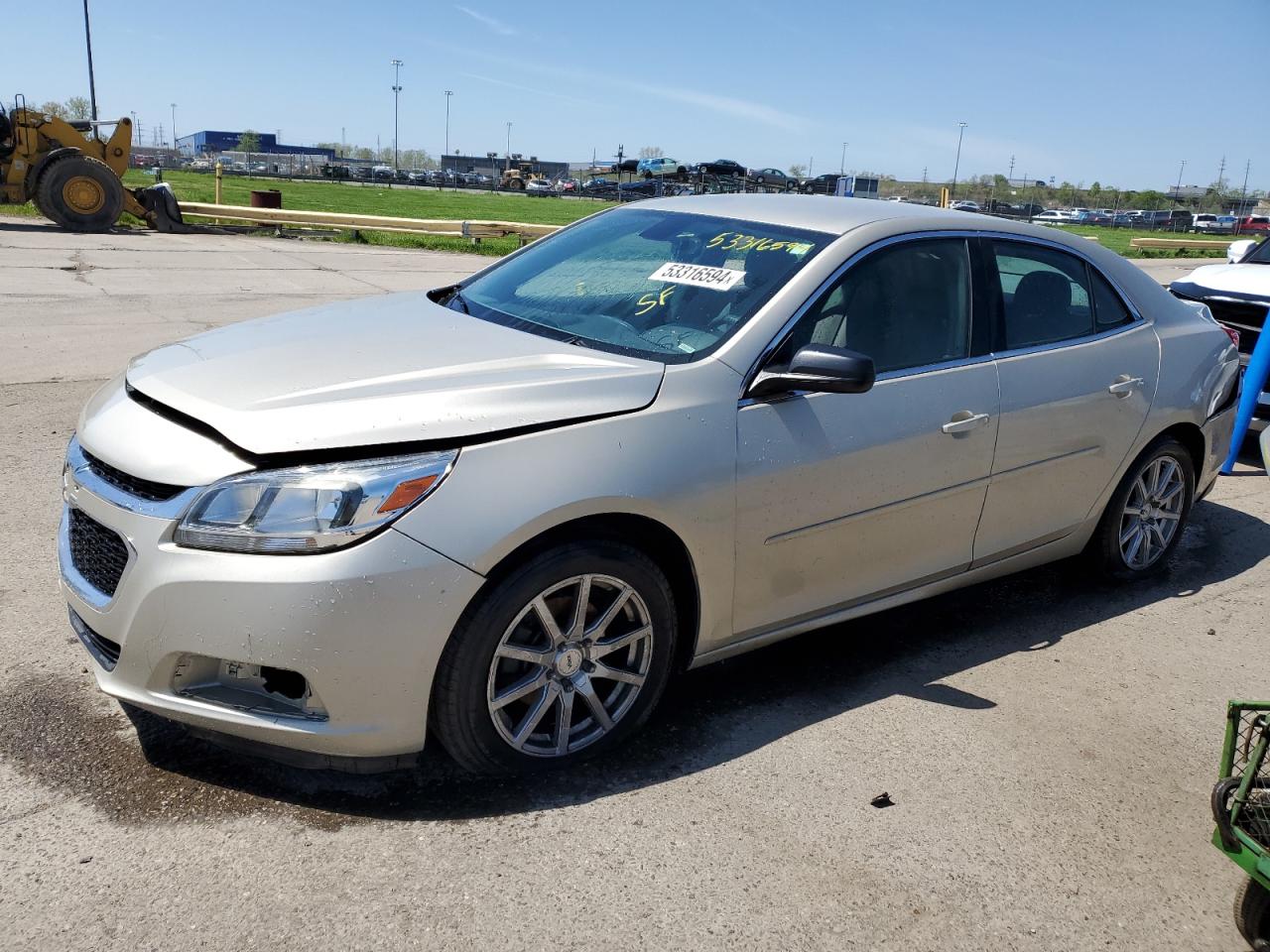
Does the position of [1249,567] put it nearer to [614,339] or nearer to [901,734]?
[901,734]

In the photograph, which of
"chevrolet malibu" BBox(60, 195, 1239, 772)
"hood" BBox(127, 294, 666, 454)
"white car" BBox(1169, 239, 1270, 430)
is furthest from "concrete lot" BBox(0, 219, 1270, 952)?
"white car" BBox(1169, 239, 1270, 430)

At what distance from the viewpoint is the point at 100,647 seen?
3.00 m

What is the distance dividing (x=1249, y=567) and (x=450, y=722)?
4.43 m

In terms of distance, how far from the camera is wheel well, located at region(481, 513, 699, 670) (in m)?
2.93

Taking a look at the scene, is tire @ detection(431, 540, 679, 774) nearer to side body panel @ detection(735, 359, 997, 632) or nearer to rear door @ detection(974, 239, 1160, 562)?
side body panel @ detection(735, 359, 997, 632)

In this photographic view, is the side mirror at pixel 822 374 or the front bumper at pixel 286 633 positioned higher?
the side mirror at pixel 822 374

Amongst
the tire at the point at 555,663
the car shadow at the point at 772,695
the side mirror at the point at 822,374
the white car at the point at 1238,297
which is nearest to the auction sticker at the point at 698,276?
the side mirror at the point at 822,374

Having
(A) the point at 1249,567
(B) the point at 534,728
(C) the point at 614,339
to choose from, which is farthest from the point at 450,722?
(A) the point at 1249,567

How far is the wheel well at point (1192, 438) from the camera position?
4.92 metres

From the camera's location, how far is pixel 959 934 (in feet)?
8.76

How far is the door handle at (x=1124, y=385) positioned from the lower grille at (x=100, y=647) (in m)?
3.75

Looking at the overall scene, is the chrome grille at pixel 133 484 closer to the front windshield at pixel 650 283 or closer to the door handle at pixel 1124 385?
the front windshield at pixel 650 283

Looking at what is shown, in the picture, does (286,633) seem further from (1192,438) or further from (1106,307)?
(1192,438)

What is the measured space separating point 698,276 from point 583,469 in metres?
1.10
